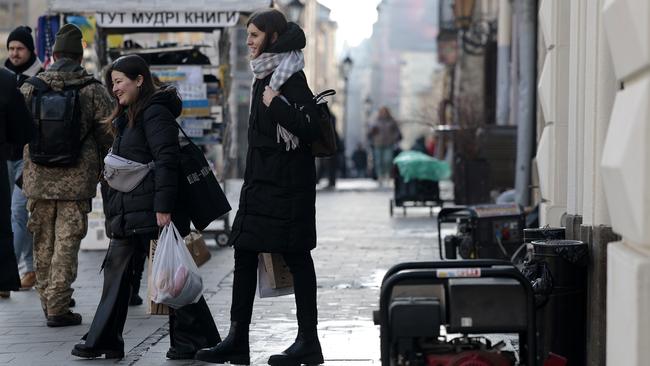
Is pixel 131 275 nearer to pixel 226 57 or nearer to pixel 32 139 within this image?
pixel 32 139

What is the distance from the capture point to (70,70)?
30.8ft

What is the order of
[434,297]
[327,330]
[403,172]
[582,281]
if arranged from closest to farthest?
[434,297]
[582,281]
[327,330]
[403,172]

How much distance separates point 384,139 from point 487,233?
74.2 ft

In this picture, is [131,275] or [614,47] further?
[131,275]

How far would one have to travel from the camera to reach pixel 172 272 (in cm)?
738

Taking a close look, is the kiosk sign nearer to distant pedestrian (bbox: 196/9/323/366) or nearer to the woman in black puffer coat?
the woman in black puffer coat

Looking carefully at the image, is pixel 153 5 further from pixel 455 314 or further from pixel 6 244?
pixel 455 314

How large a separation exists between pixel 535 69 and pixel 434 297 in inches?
496

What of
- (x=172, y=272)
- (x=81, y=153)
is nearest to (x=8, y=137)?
(x=81, y=153)

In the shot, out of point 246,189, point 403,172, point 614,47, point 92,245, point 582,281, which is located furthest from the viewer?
point 403,172

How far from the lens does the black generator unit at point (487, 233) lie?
11758mm

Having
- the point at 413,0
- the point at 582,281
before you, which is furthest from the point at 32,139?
the point at 413,0

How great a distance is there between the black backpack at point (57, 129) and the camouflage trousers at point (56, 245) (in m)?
0.29

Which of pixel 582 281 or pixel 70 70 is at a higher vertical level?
pixel 70 70
